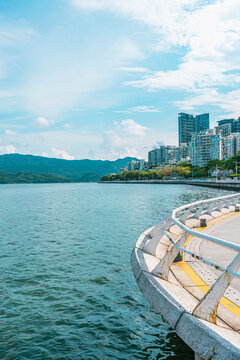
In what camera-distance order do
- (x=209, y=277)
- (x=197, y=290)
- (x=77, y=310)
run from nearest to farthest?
(x=197, y=290) < (x=209, y=277) < (x=77, y=310)

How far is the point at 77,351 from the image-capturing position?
20.4 feet

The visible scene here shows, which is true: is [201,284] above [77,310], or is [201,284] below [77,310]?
above

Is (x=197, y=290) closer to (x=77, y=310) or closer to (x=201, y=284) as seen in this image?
(x=201, y=284)

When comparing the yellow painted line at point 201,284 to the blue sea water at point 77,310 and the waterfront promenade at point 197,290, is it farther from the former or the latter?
the blue sea water at point 77,310

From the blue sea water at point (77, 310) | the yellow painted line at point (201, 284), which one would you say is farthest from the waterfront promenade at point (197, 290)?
the blue sea water at point (77, 310)

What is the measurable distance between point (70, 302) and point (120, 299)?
55.6 inches

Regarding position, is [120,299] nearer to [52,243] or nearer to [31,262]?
[31,262]

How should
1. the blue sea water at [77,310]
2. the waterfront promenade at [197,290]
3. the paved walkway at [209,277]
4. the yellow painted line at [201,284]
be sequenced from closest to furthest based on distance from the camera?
the waterfront promenade at [197,290] → the paved walkway at [209,277] → the yellow painted line at [201,284] → the blue sea water at [77,310]

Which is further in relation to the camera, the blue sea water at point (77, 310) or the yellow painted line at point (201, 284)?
the blue sea water at point (77, 310)

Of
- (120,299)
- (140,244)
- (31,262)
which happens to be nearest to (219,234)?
(140,244)

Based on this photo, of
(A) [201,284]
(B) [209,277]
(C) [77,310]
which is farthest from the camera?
(C) [77,310]

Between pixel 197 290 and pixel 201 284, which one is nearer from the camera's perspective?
pixel 197 290

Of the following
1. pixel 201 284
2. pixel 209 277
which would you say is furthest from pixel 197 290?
pixel 209 277

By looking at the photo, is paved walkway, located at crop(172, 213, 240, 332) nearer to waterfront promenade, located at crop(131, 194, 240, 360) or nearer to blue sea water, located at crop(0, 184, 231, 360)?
waterfront promenade, located at crop(131, 194, 240, 360)
